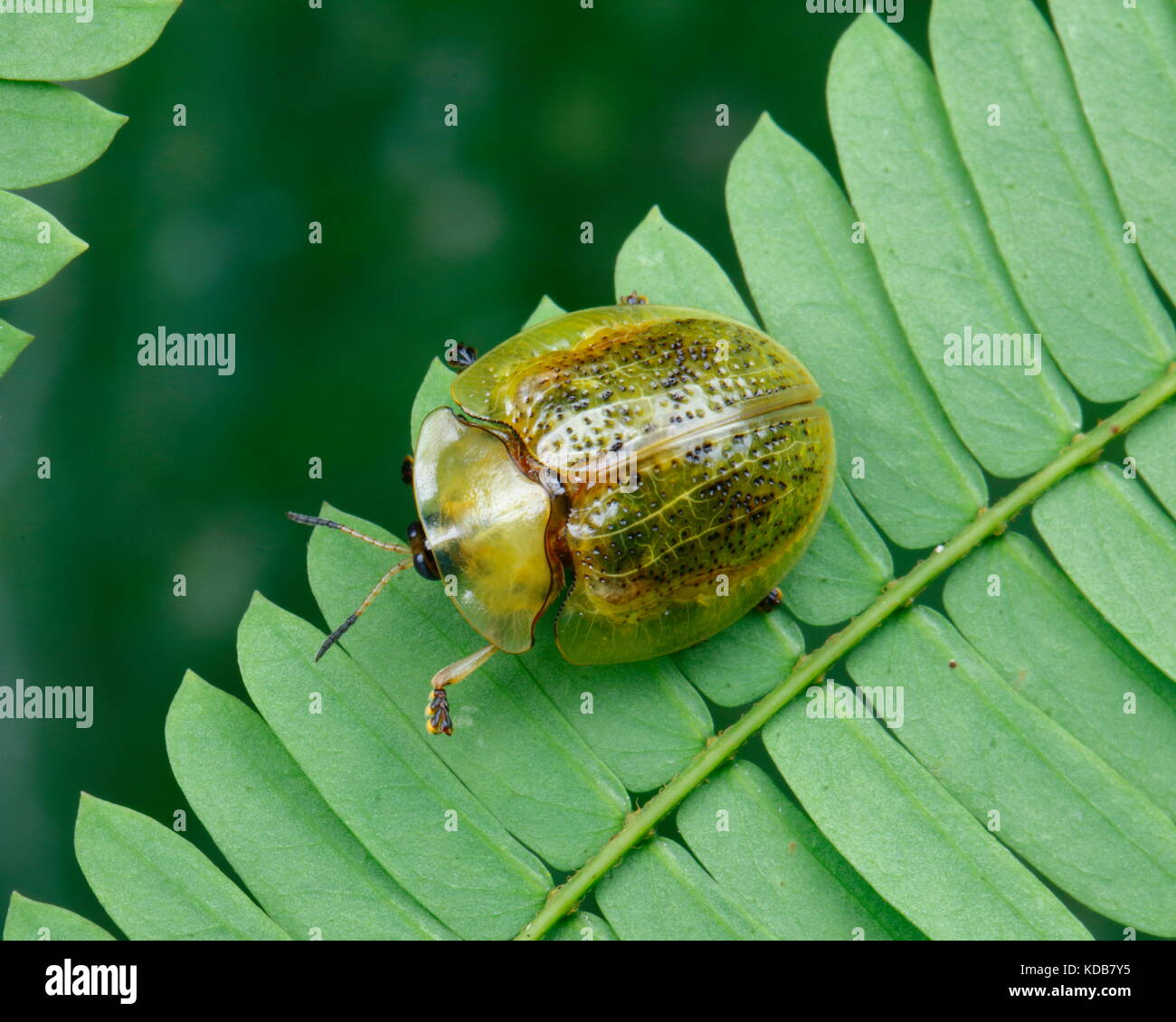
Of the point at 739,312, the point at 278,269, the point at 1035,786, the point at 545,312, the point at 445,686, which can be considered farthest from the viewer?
the point at 278,269

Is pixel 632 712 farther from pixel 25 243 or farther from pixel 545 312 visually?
pixel 25 243

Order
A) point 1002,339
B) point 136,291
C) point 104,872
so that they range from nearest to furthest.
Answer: point 104,872 < point 1002,339 < point 136,291

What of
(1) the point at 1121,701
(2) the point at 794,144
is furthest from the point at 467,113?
(1) the point at 1121,701

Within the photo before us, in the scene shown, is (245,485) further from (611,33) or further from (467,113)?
(611,33)

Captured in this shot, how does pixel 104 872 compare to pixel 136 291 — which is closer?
pixel 104 872

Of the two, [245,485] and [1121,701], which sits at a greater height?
[245,485]

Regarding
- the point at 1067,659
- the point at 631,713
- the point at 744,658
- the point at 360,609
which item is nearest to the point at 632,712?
the point at 631,713
